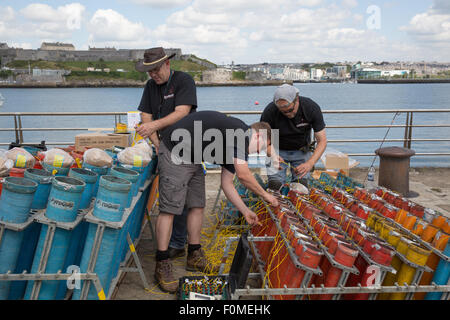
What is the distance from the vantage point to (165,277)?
11.5 ft

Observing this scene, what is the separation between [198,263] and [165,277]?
0.46 m

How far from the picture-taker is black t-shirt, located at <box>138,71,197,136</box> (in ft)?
13.1

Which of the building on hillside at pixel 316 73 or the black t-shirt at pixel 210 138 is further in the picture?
the building on hillside at pixel 316 73

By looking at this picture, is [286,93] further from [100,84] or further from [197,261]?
[100,84]

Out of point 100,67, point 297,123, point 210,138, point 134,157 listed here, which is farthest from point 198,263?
point 100,67

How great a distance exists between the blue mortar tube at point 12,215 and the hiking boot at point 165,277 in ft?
4.08

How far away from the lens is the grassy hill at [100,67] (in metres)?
110

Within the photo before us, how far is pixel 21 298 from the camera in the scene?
2.86m

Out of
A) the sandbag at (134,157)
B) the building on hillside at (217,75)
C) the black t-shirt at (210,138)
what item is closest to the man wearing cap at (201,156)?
the black t-shirt at (210,138)

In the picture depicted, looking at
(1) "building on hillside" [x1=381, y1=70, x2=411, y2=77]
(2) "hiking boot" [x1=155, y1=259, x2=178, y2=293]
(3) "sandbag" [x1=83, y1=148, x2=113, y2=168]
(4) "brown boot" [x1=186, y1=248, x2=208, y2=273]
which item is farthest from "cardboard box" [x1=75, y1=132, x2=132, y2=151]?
(1) "building on hillside" [x1=381, y1=70, x2=411, y2=77]

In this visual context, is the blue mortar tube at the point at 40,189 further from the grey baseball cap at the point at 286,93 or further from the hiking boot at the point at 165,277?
the grey baseball cap at the point at 286,93

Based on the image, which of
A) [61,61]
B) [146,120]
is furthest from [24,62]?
[146,120]

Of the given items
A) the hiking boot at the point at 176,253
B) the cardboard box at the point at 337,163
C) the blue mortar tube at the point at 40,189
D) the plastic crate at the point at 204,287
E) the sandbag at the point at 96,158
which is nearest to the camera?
the blue mortar tube at the point at 40,189

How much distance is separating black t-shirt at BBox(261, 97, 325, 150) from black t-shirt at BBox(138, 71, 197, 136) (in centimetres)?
107
